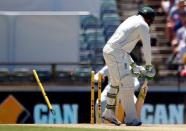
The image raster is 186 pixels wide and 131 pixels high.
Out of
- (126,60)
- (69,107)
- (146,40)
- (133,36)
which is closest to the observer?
(146,40)

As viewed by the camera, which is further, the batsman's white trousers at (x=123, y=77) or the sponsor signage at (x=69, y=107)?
the sponsor signage at (x=69, y=107)

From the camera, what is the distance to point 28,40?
62.1 ft

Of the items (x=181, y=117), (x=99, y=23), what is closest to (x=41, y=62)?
(x=99, y=23)

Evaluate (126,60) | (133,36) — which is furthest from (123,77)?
(133,36)

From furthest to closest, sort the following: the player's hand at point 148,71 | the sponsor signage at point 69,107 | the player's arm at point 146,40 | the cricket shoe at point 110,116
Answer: the sponsor signage at point 69,107, the cricket shoe at point 110,116, the player's hand at point 148,71, the player's arm at point 146,40

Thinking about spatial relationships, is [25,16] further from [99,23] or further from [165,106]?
[165,106]

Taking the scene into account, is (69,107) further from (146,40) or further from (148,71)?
(146,40)

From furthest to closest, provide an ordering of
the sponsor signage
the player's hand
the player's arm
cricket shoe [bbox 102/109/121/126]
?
the sponsor signage
cricket shoe [bbox 102/109/121/126]
the player's hand
the player's arm

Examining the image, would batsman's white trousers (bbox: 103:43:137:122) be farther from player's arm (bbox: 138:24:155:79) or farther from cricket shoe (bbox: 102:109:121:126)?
player's arm (bbox: 138:24:155:79)

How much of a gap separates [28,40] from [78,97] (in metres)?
1.51

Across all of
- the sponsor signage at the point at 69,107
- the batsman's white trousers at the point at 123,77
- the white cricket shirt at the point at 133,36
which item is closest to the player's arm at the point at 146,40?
the white cricket shirt at the point at 133,36

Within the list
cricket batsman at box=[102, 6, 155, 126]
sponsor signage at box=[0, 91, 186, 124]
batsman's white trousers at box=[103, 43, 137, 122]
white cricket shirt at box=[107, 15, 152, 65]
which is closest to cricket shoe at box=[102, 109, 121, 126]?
cricket batsman at box=[102, 6, 155, 126]

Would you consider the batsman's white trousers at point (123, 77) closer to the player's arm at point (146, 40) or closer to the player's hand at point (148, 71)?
the player's hand at point (148, 71)

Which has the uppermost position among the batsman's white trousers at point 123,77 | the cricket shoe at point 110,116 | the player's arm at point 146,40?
the player's arm at point 146,40
